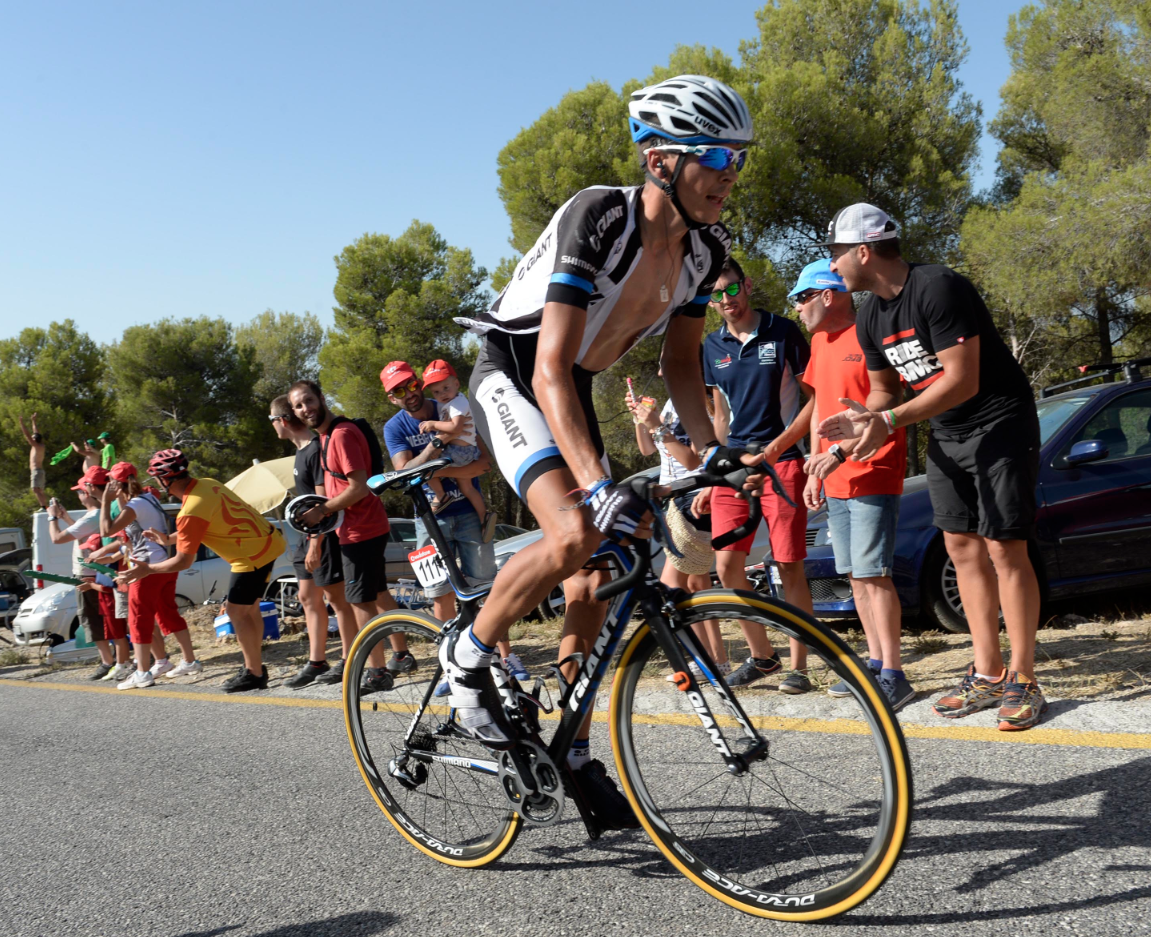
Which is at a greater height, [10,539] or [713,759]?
[10,539]

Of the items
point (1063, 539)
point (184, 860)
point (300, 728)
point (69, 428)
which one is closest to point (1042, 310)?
point (1063, 539)

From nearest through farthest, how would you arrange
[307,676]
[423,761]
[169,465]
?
[423,761] < [307,676] < [169,465]

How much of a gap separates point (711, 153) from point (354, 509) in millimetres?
4695

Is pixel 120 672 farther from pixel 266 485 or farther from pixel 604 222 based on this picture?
pixel 266 485

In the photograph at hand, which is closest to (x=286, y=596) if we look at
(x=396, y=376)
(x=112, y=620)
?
(x=112, y=620)

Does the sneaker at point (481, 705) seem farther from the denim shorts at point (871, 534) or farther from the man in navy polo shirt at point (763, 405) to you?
the man in navy polo shirt at point (763, 405)

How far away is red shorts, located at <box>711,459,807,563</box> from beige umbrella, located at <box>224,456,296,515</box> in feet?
48.2

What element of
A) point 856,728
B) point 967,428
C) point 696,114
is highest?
point 696,114

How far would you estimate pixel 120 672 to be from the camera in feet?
28.3

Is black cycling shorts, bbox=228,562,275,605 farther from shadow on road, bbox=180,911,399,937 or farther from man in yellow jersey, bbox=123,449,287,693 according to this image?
shadow on road, bbox=180,911,399,937

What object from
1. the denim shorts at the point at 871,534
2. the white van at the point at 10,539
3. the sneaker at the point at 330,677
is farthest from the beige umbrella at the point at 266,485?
the denim shorts at the point at 871,534

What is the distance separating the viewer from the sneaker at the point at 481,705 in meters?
2.70

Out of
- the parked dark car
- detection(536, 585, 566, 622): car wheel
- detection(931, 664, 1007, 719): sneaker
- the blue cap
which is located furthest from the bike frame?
detection(536, 585, 566, 622): car wheel

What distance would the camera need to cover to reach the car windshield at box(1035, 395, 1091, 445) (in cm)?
627
